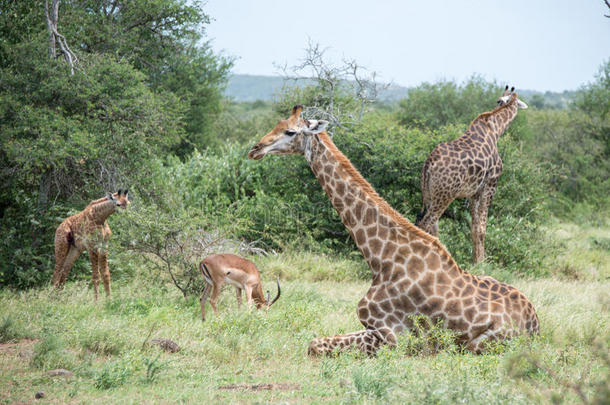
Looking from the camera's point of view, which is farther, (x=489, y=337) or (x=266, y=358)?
(x=266, y=358)

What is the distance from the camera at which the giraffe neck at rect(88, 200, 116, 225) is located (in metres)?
8.79

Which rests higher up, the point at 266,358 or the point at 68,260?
the point at 68,260

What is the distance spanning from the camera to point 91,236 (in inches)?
346

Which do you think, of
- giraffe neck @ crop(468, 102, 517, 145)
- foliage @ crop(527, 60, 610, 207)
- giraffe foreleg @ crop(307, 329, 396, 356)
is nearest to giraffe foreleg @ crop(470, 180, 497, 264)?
giraffe neck @ crop(468, 102, 517, 145)

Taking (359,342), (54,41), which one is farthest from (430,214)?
(54,41)

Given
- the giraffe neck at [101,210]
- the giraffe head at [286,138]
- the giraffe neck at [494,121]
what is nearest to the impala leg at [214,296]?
the giraffe neck at [101,210]

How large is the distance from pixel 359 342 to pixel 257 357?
104 cm

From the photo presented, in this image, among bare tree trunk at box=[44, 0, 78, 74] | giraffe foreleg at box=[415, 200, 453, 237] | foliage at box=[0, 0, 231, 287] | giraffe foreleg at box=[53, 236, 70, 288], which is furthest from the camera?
bare tree trunk at box=[44, 0, 78, 74]

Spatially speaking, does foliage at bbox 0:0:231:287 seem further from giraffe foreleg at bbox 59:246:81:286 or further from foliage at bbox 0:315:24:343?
foliage at bbox 0:315:24:343

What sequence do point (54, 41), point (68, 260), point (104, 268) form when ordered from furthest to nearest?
point (54, 41), point (68, 260), point (104, 268)

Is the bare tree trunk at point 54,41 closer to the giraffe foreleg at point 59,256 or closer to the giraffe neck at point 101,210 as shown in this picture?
the giraffe neck at point 101,210

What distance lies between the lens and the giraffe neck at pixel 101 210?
346 inches

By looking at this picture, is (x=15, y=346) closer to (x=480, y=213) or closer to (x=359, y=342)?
(x=359, y=342)

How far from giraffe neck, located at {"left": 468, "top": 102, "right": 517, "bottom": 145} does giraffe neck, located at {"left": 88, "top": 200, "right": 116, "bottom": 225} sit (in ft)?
19.6
